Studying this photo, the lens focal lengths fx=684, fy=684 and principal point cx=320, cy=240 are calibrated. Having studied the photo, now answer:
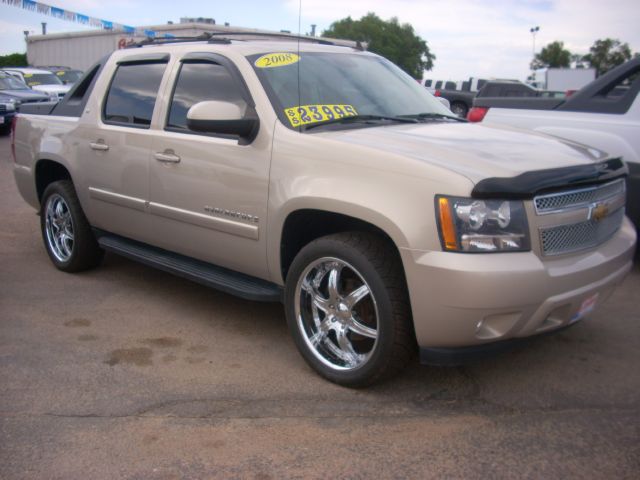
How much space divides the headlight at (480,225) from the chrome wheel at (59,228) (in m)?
3.67

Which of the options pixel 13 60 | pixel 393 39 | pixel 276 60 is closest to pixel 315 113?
pixel 276 60

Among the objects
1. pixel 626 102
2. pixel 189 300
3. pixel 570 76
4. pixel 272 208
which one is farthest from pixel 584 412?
pixel 570 76

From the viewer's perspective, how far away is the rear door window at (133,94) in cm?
479

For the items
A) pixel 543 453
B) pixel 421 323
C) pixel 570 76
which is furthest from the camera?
pixel 570 76

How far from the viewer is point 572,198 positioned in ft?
11.0

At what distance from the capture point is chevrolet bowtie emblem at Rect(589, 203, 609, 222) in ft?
11.2

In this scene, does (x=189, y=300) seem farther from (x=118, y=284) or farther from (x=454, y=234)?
(x=454, y=234)

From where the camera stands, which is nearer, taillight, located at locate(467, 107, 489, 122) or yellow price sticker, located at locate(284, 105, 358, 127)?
yellow price sticker, located at locate(284, 105, 358, 127)

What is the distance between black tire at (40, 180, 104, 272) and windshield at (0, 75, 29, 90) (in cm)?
1374

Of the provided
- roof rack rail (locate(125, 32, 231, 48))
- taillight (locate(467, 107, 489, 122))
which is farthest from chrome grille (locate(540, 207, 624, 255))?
taillight (locate(467, 107, 489, 122))

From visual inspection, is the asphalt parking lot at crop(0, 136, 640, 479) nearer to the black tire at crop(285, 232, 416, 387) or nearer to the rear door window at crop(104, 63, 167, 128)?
the black tire at crop(285, 232, 416, 387)

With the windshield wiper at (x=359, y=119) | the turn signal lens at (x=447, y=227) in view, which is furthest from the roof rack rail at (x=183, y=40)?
the turn signal lens at (x=447, y=227)

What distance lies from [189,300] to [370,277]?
217 centimetres

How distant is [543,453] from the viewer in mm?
2967
